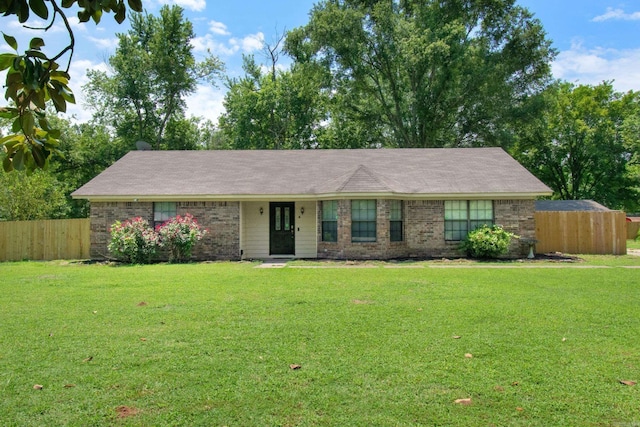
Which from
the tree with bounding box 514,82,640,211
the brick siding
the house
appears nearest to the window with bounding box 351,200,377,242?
the house

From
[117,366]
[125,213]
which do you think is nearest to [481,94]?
[125,213]

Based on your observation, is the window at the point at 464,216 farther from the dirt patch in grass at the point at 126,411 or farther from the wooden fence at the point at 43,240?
the dirt patch in grass at the point at 126,411

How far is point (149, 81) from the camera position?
31.3 m

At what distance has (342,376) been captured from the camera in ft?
13.7

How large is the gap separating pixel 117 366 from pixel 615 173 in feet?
119

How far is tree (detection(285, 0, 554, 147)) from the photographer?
2672 centimetres

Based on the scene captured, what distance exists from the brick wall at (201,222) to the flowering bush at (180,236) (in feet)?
1.54

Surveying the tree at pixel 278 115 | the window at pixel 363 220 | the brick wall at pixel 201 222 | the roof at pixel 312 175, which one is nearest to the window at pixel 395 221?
the roof at pixel 312 175

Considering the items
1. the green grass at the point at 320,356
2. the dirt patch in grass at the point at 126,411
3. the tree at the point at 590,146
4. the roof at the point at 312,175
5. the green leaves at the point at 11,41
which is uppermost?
the tree at the point at 590,146

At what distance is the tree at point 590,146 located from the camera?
3136 cm

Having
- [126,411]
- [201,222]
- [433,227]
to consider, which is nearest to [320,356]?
[126,411]

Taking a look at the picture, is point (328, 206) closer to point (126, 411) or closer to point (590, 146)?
point (126, 411)

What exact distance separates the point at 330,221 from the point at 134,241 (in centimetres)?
662

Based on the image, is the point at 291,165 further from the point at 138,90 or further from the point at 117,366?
the point at 138,90
